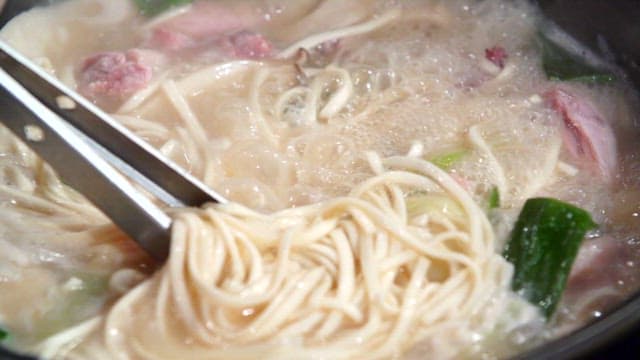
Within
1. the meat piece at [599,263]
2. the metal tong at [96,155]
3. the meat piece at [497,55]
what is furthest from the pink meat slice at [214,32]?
the meat piece at [599,263]

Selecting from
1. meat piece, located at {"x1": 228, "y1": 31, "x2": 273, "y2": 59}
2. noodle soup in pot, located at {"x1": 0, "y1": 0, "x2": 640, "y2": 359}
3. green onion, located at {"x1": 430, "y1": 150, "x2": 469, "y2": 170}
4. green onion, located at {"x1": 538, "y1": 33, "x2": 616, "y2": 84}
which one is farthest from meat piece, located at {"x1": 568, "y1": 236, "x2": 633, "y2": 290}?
meat piece, located at {"x1": 228, "y1": 31, "x2": 273, "y2": 59}

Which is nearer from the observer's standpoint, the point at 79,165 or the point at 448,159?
the point at 79,165

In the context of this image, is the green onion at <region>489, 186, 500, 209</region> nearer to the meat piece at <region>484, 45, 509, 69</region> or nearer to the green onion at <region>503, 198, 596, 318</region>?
the green onion at <region>503, 198, 596, 318</region>

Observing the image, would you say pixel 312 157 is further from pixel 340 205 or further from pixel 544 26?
pixel 544 26

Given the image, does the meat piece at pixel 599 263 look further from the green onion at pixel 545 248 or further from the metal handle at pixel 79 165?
the metal handle at pixel 79 165

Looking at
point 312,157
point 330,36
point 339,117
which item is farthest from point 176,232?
point 330,36

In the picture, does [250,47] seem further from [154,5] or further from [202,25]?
[154,5]

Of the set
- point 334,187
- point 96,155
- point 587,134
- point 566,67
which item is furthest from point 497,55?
point 96,155
